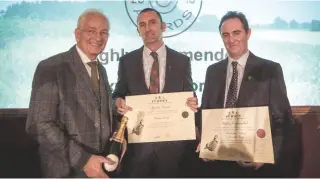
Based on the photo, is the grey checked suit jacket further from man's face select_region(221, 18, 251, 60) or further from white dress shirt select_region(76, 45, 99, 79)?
man's face select_region(221, 18, 251, 60)

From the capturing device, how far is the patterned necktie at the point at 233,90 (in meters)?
2.17

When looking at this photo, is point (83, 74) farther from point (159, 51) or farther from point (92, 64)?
point (159, 51)

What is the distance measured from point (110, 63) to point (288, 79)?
3.78 ft

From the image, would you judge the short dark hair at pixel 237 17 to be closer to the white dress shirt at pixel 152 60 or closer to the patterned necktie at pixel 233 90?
the patterned necktie at pixel 233 90

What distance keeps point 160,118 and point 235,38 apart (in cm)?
67

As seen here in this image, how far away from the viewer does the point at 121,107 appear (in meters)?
2.07

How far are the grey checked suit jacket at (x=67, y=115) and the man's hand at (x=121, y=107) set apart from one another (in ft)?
0.18

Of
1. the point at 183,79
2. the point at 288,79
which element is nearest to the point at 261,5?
the point at 288,79

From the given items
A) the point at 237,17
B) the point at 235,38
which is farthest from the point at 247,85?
the point at 237,17

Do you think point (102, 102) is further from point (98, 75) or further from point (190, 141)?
point (190, 141)

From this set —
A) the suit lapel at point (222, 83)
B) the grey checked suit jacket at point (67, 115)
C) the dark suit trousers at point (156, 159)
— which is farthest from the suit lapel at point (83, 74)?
the suit lapel at point (222, 83)

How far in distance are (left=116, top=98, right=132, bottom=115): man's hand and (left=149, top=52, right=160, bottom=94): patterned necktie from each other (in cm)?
20

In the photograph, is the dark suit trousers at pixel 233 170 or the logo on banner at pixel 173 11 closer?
the dark suit trousers at pixel 233 170

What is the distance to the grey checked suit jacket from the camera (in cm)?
181
